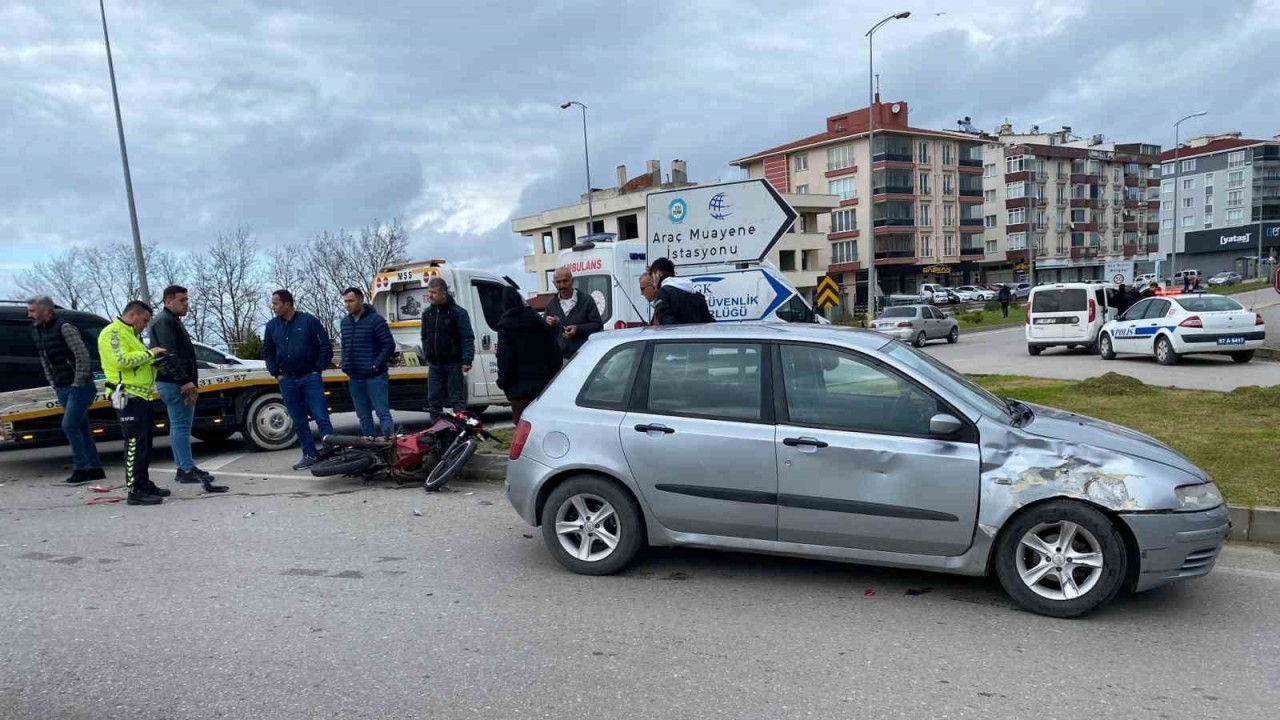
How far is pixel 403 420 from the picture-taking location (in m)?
12.3

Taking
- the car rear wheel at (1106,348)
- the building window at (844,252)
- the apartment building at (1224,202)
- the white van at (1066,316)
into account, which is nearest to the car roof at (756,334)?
the car rear wheel at (1106,348)

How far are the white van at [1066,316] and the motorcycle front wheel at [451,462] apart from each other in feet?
56.4

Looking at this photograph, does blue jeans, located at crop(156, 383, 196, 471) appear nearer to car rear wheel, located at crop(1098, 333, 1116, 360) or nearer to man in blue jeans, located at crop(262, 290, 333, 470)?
man in blue jeans, located at crop(262, 290, 333, 470)

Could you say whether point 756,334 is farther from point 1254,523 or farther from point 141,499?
point 141,499

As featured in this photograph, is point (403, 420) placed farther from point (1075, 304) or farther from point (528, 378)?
point (1075, 304)

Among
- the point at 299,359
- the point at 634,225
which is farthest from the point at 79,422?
the point at 634,225

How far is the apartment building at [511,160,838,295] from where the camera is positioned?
66.3 metres

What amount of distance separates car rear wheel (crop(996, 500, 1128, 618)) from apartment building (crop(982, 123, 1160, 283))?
82039 millimetres

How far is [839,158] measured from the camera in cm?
7138

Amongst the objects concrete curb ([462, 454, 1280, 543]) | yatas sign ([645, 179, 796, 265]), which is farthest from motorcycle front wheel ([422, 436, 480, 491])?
concrete curb ([462, 454, 1280, 543])

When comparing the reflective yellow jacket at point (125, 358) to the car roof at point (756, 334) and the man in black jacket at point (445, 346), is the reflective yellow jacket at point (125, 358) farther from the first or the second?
the car roof at point (756, 334)

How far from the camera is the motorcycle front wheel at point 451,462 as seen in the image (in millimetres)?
7434

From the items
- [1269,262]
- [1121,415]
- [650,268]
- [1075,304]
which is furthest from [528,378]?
[1269,262]

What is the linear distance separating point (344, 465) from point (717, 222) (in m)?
4.97
